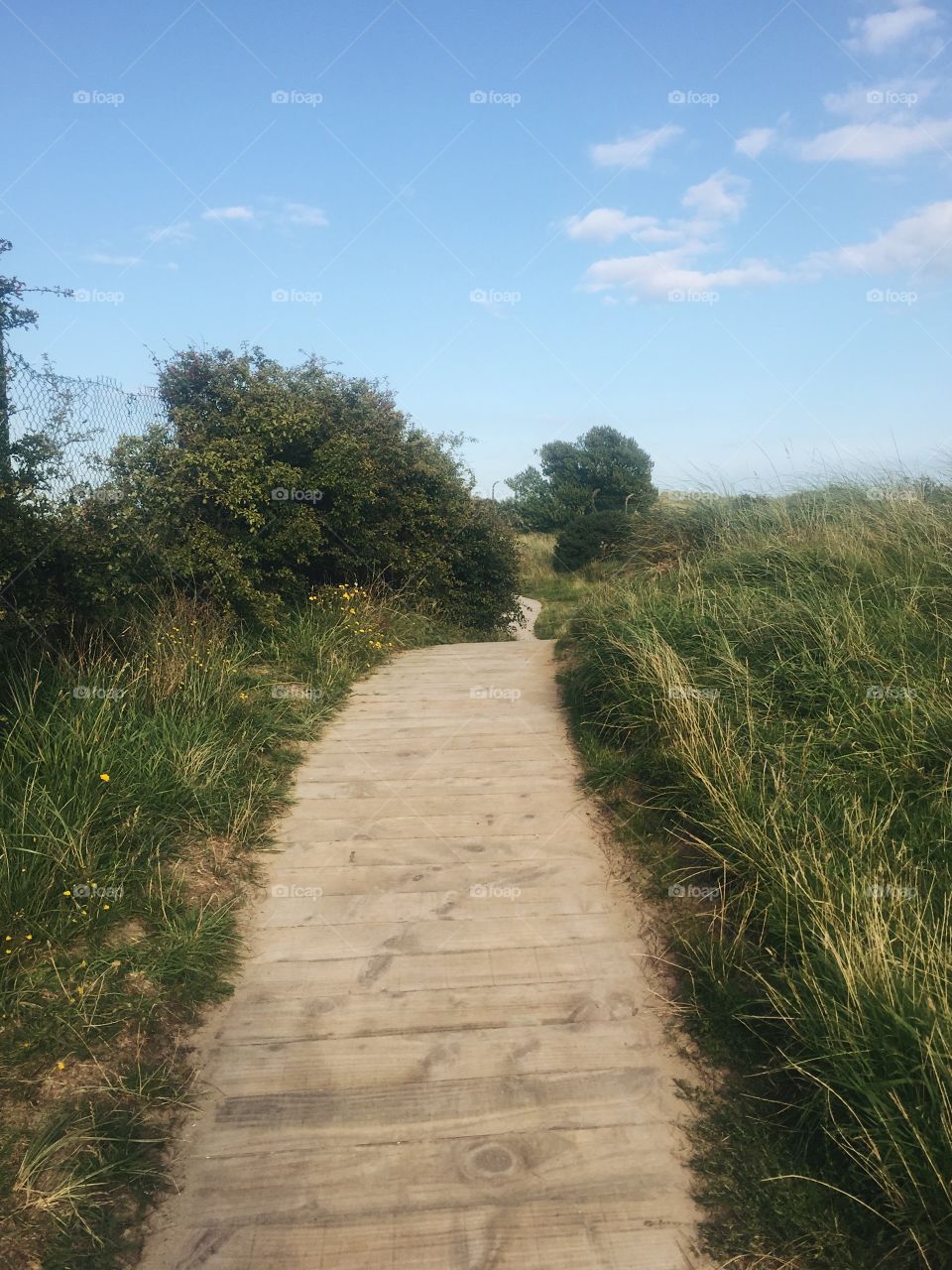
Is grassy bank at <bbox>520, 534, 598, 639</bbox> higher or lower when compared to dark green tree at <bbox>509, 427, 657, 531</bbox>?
lower

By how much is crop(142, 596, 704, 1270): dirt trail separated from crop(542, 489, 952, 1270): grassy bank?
275 millimetres

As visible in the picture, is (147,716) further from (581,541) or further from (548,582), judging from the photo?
(581,541)

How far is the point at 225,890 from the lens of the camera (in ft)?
15.2

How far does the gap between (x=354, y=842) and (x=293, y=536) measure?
4612 millimetres

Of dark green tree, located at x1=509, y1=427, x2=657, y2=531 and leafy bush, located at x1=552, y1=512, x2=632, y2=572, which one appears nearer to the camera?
leafy bush, located at x1=552, y1=512, x2=632, y2=572

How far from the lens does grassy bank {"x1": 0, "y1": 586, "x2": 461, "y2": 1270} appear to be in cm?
294

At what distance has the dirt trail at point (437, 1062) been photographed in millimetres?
2785

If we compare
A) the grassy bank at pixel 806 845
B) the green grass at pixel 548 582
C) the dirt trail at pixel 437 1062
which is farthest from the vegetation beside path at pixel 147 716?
the green grass at pixel 548 582

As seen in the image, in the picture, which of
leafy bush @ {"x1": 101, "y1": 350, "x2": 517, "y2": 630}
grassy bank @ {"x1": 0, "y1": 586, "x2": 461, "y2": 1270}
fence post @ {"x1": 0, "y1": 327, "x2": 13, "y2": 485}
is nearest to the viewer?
grassy bank @ {"x1": 0, "y1": 586, "x2": 461, "y2": 1270}

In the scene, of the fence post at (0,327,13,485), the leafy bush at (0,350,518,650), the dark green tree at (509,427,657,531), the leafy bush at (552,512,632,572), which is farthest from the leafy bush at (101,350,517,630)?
the dark green tree at (509,427,657,531)

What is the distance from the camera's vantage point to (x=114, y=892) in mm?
4195

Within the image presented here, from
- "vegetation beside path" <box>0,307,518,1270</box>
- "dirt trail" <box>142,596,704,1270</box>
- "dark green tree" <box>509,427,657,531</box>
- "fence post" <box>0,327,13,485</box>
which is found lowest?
"dirt trail" <box>142,596,704,1270</box>

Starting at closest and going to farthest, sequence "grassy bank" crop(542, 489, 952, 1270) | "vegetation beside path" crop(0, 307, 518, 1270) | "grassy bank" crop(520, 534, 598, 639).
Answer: "grassy bank" crop(542, 489, 952, 1270) → "vegetation beside path" crop(0, 307, 518, 1270) → "grassy bank" crop(520, 534, 598, 639)

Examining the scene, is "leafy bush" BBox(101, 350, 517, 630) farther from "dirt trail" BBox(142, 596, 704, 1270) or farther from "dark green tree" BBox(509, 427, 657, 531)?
"dark green tree" BBox(509, 427, 657, 531)
